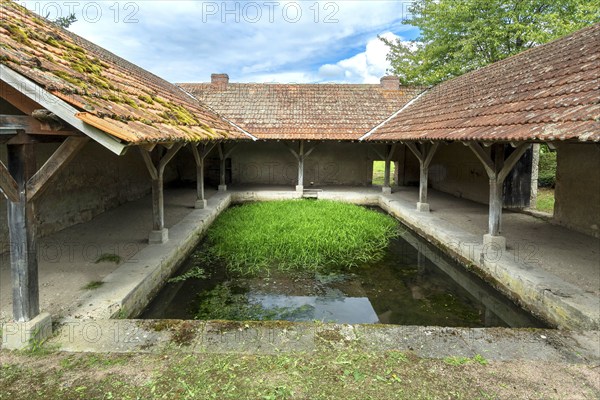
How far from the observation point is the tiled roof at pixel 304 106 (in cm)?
1258

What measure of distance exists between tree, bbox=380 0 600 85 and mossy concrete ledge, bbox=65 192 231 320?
1305cm

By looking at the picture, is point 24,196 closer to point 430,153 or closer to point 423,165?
point 430,153

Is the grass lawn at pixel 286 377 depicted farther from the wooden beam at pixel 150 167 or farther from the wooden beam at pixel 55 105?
the wooden beam at pixel 150 167

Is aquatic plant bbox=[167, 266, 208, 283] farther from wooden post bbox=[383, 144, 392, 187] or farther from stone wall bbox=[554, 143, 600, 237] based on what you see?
wooden post bbox=[383, 144, 392, 187]

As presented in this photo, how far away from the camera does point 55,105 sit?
2.78 meters

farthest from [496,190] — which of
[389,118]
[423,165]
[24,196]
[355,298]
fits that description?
[389,118]

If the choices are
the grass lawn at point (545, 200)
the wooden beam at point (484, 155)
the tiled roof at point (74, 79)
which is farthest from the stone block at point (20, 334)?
the grass lawn at point (545, 200)

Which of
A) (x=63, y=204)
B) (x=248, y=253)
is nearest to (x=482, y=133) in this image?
(x=248, y=253)

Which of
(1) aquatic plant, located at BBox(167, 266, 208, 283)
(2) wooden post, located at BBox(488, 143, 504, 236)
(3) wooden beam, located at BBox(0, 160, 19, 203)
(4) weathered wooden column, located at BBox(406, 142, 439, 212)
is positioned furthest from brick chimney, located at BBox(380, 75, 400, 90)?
(3) wooden beam, located at BBox(0, 160, 19, 203)

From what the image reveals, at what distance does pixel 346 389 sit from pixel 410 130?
7.68 m

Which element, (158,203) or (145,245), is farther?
(158,203)

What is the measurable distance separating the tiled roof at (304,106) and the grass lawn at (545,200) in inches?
213

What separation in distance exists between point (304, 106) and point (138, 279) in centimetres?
1052

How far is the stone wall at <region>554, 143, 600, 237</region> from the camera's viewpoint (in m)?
6.71
